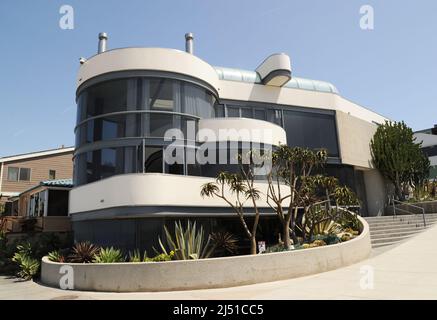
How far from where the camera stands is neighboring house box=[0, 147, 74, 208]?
97.5 ft

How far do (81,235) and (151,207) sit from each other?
15.0 feet

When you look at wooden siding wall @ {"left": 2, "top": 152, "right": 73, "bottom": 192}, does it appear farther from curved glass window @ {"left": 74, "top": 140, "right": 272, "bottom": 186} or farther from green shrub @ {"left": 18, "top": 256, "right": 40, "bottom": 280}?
green shrub @ {"left": 18, "top": 256, "right": 40, "bottom": 280}

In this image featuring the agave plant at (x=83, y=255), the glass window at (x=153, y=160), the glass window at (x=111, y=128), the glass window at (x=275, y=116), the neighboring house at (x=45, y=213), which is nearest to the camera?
the agave plant at (x=83, y=255)

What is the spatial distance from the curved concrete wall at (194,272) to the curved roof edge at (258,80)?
495 inches

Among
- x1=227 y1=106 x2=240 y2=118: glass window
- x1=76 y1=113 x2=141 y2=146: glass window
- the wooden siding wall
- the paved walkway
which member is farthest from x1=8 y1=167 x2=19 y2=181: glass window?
x1=227 y1=106 x2=240 y2=118: glass window

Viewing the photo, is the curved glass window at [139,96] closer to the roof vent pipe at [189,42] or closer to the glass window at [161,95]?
the glass window at [161,95]

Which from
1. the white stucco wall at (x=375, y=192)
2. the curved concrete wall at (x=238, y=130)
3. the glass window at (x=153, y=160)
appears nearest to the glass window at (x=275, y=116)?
the curved concrete wall at (x=238, y=130)

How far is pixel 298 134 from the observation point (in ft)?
68.7

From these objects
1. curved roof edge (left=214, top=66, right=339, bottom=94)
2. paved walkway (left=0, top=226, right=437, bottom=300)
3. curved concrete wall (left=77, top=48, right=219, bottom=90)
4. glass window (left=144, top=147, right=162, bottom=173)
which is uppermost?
curved roof edge (left=214, top=66, right=339, bottom=94)

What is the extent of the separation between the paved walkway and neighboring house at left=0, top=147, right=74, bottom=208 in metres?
21.0

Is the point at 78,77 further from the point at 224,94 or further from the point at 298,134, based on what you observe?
the point at 298,134

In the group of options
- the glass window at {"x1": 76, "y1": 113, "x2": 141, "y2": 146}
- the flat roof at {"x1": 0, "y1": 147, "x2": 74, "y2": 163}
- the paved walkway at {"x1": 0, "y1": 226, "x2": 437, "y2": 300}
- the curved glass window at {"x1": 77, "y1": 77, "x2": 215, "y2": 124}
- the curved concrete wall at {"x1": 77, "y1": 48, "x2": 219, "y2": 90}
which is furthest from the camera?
the flat roof at {"x1": 0, "y1": 147, "x2": 74, "y2": 163}

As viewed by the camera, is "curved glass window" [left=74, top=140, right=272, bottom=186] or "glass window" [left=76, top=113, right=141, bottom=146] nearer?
"curved glass window" [left=74, top=140, right=272, bottom=186]

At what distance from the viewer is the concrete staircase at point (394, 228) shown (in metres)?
15.4
